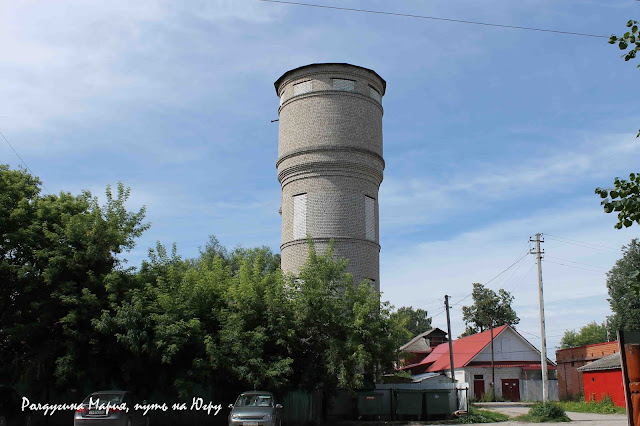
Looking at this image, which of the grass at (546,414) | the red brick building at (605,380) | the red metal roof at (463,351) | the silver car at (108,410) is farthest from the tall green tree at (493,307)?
the silver car at (108,410)

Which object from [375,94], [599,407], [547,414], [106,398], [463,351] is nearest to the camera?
[106,398]

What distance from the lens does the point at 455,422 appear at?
2383cm

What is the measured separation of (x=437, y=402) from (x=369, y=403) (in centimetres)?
310

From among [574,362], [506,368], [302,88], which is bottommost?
[506,368]

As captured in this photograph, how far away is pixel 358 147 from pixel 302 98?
372 cm

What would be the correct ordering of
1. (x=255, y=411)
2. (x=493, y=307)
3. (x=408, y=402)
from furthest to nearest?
(x=493, y=307)
(x=408, y=402)
(x=255, y=411)

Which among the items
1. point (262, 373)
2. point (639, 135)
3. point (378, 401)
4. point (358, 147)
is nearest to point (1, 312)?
point (262, 373)

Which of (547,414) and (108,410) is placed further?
(547,414)

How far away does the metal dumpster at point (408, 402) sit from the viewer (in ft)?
79.6

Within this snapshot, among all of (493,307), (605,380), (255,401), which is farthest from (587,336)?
(255,401)

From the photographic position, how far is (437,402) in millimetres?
24766

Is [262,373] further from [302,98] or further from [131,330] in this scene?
[302,98]

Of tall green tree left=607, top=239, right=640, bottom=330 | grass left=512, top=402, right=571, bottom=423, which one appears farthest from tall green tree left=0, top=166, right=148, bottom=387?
tall green tree left=607, top=239, right=640, bottom=330

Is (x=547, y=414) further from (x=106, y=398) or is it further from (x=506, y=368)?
(x=506, y=368)
